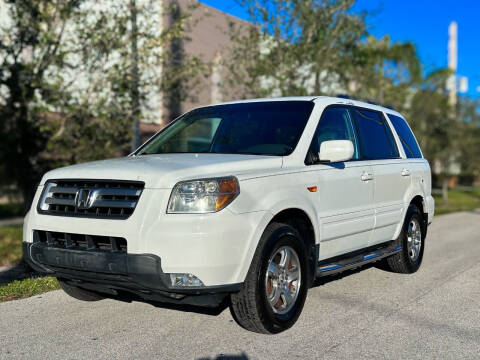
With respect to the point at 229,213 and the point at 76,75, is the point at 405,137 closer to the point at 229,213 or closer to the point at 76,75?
the point at 229,213

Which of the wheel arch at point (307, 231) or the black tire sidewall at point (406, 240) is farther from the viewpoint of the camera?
the black tire sidewall at point (406, 240)

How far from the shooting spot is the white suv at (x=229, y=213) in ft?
13.6

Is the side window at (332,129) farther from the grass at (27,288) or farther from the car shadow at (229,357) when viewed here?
the grass at (27,288)

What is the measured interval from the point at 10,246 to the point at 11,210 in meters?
6.80

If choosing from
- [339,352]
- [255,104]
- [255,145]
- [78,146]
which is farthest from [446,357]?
[78,146]

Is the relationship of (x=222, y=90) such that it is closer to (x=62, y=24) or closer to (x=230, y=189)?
(x=62, y=24)

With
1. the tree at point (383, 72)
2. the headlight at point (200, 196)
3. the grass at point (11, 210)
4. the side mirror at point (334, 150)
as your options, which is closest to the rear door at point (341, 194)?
the side mirror at point (334, 150)

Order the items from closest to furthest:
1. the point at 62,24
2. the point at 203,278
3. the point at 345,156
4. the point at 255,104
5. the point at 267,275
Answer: the point at 203,278 → the point at 267,275 → the point at 345,156 → the point at 255,104 → the point at 62,24

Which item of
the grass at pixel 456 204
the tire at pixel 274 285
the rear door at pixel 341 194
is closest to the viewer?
the tire at pixel 274 285

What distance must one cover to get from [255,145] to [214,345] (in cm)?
186

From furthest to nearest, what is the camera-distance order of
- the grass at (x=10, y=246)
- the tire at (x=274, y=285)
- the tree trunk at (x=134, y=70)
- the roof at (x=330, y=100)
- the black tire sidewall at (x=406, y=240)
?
the tree trunk at (x=134, y=70) → the grass at (x=10, y=246) → the black tire sidewall at (x=406, y=240) → the roof at (x=330, y=100) → the tire at (x=274, y=285)

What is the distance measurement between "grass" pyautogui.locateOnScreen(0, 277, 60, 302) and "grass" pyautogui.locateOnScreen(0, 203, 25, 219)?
9461 millimetres

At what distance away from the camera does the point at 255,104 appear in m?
5.95

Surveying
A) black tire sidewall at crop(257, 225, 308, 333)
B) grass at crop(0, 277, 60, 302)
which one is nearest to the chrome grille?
black tire sidewall at crop(257, 225, 308, 333)
